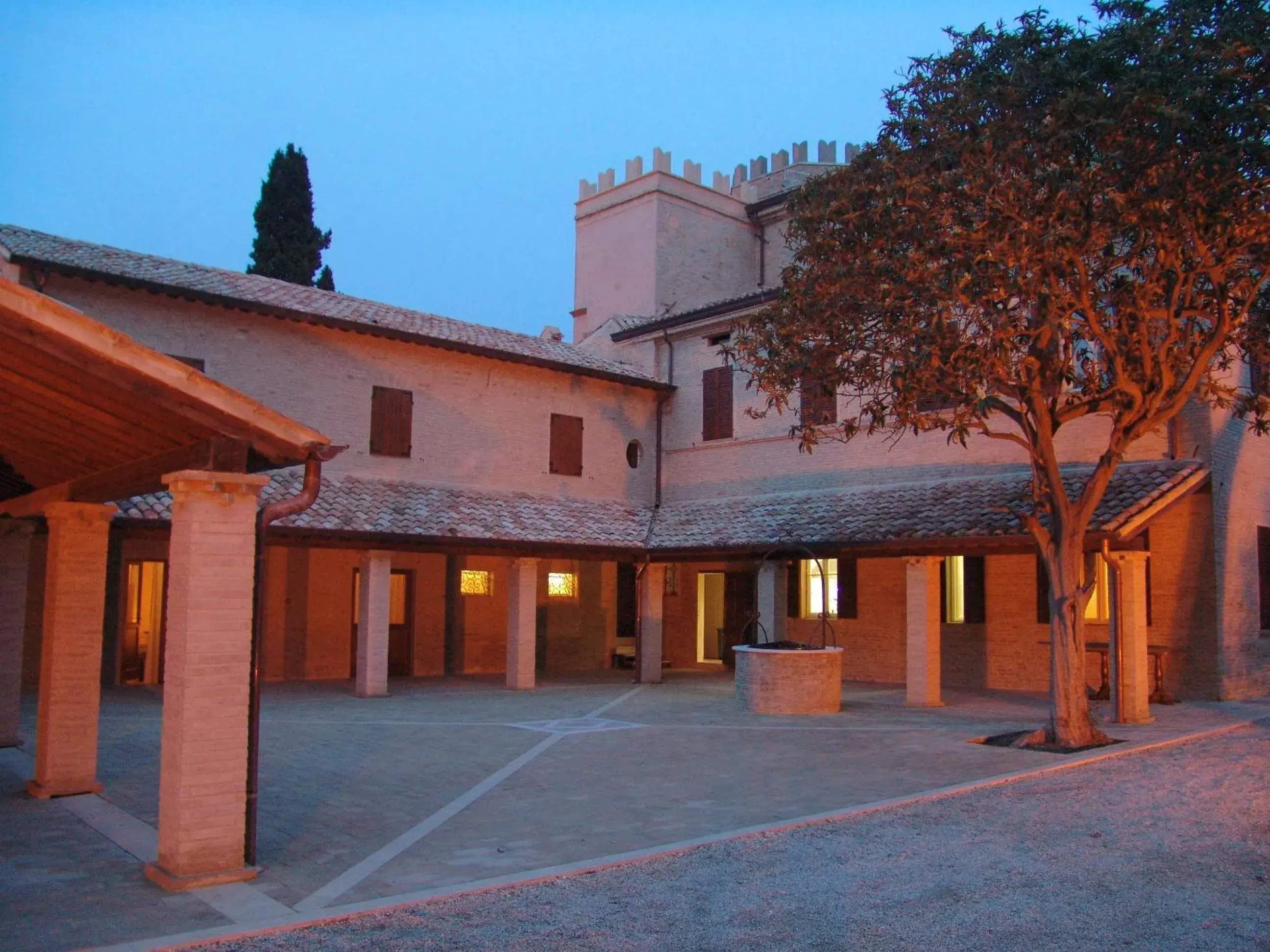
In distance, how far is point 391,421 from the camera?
18594mm

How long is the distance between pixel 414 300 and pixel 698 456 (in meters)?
163

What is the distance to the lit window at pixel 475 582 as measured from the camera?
2120cm

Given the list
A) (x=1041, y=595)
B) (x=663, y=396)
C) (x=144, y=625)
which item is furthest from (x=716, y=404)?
(x=144, y=625)

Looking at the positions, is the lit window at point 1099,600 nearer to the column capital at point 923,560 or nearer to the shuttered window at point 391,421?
the column capital at point 923,560

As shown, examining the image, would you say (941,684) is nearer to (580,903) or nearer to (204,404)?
(580,903)

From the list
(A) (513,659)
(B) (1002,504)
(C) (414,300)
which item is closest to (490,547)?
(A) (513,659)

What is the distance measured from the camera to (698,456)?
72.0 ft

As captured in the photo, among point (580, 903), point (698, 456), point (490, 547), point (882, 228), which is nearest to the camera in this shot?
point (580, 903)

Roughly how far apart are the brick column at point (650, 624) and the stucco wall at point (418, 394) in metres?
2.46

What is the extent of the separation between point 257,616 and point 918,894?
4.34 meters

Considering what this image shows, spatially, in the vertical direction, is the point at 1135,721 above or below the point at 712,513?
below

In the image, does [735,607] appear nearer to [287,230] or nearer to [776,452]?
[776,452]

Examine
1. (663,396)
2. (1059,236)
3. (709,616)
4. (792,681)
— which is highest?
(663,396)

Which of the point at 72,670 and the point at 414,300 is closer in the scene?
the point at 72,670
